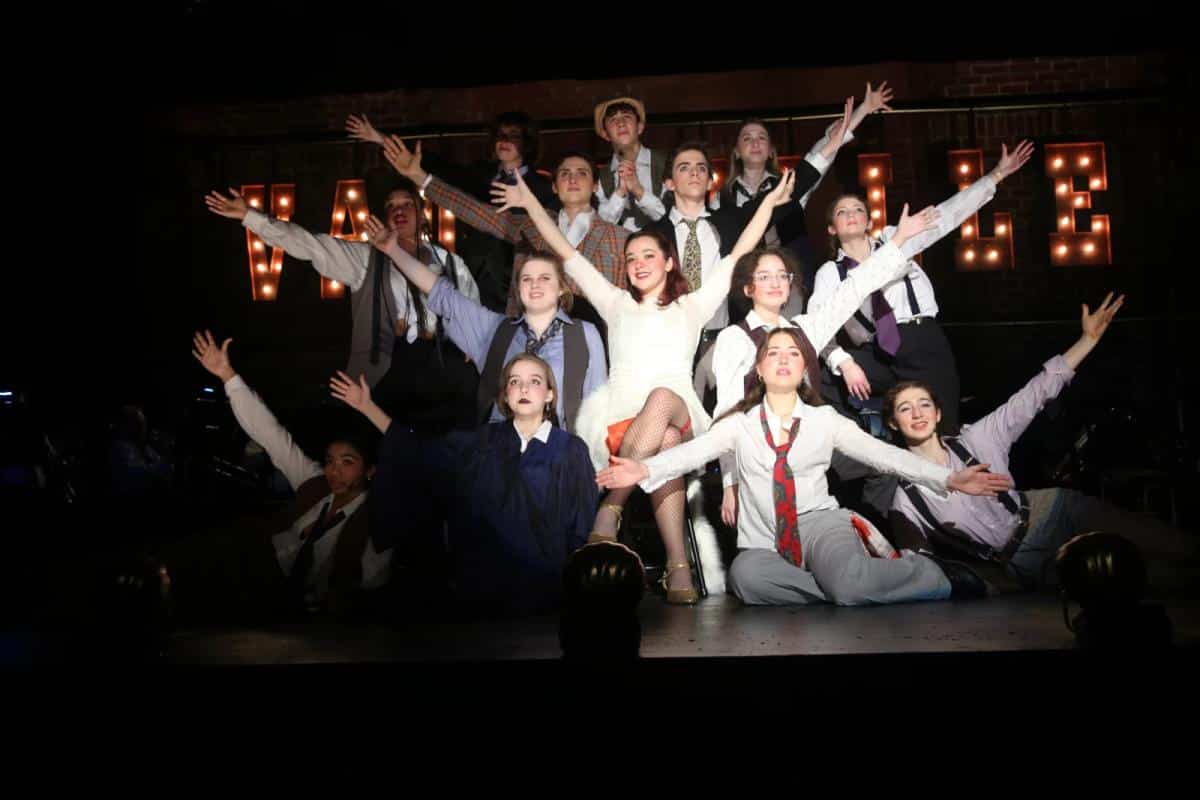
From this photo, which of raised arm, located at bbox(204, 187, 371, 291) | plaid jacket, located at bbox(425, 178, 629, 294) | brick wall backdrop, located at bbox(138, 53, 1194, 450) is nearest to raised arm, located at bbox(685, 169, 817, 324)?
plaid jacket, located at bbox(425, 178, 629, 294)

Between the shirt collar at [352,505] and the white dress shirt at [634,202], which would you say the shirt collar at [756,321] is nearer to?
the white dress shirt at [634,202]

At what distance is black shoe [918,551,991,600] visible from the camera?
429 cm

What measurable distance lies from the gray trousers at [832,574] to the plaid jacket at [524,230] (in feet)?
5.03

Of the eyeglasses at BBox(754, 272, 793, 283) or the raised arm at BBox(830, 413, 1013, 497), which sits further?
the eyeglasses at BBox(754, 272, 793, 283)

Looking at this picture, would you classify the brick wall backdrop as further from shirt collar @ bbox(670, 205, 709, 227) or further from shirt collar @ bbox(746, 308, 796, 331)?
shirt collar @ bbox(746, 308, 796, 331)

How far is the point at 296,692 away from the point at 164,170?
720 cm

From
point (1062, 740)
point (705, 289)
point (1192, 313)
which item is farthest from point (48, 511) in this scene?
point (1192, 313)

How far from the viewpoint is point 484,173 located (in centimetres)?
641

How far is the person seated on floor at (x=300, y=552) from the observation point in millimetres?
4621

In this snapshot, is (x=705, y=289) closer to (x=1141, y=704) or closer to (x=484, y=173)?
(x=484, y=173)

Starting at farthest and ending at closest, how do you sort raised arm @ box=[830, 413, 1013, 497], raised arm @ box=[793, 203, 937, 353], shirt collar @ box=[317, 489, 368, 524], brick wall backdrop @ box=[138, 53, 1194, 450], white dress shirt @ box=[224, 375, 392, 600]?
brick wall backdrop @ box=[138, 53, 1194, 450] < raised arm @ box=[793, 203, 937, 353] < shirt collar @ box=[317, 489, 368, 524] < white dress shirt @ box=[224, 375, 392, 600] < raised arm @ box=[830, 413, 1013, 497]

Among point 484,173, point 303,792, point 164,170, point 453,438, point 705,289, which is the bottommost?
point 303,792

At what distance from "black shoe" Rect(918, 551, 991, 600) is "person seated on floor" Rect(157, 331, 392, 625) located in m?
2.27

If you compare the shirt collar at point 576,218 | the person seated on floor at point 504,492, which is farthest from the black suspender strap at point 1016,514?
the shirt collar at point 576,218
